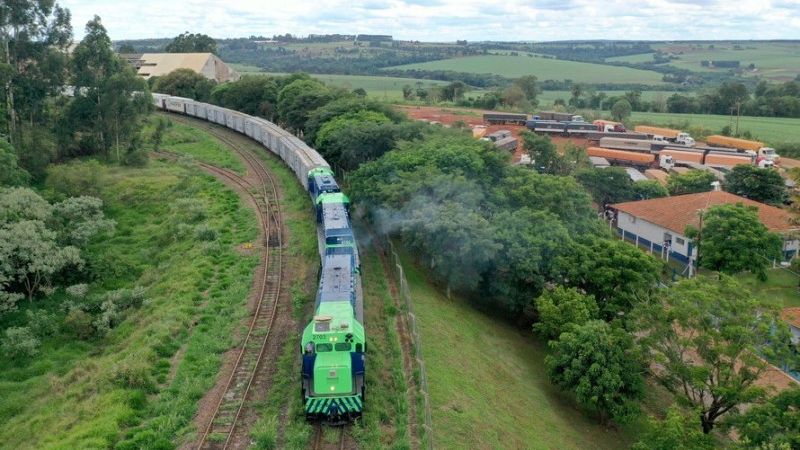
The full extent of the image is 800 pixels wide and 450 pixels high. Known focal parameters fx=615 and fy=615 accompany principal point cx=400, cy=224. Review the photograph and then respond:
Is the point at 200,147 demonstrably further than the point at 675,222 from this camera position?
A: Yes

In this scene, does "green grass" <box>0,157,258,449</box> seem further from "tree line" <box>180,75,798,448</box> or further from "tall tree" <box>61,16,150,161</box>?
"tall tree" <box>61,16,150,161</box>

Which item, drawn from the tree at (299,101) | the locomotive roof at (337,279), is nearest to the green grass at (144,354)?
the locomotive roof at (337,279)

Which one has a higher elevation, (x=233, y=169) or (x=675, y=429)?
(x=233, y=169)

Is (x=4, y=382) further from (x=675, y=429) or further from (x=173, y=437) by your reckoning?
(x=675, y=429)

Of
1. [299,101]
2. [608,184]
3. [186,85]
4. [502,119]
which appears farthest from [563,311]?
[502,119]

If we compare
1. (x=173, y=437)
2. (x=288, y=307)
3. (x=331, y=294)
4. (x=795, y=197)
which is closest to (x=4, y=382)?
(x=173, y=437)

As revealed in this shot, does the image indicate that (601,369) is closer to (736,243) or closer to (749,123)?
(736,243)

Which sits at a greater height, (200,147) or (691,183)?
(200,147)
